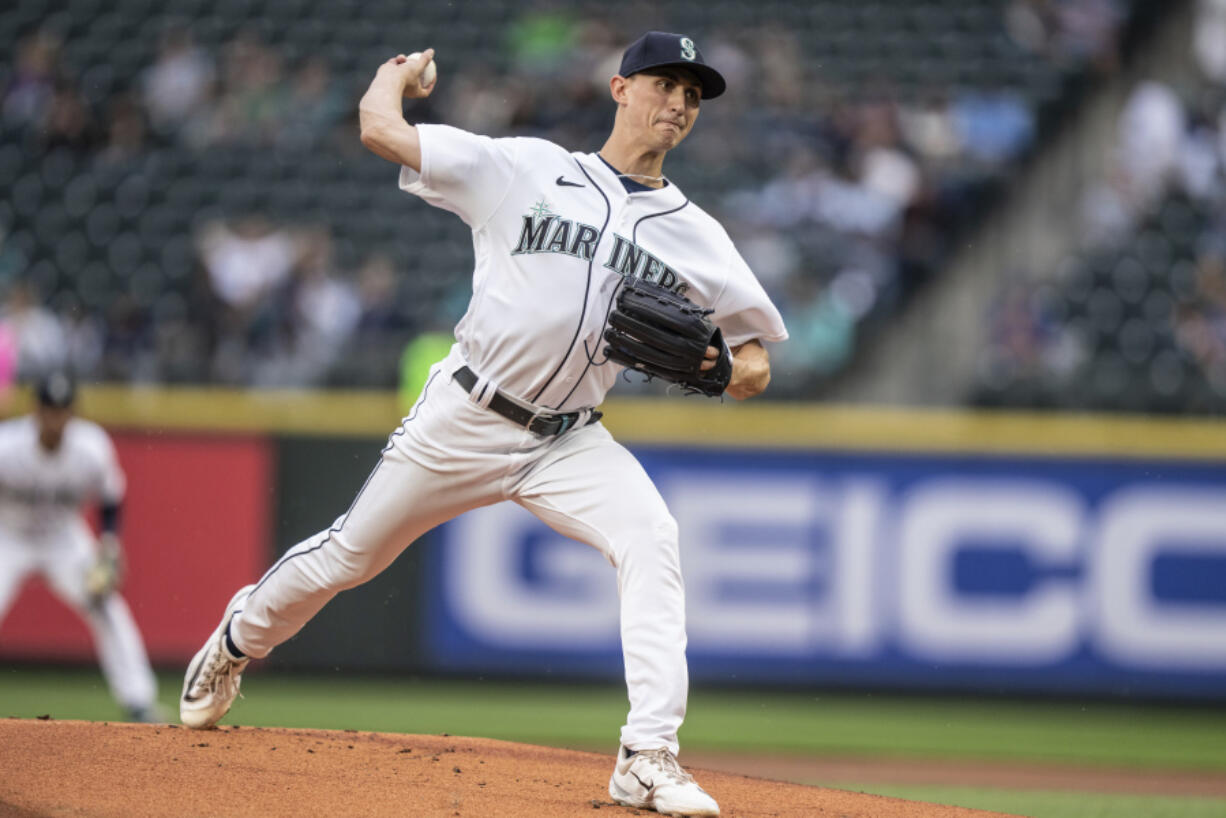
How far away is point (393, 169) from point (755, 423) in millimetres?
4133

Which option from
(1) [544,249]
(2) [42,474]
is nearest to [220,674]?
(1) [544,249]

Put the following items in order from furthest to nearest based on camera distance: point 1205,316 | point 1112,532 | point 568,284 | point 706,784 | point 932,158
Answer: point 932,158
point 1205,316
point 1112,532
point 706,784
point 568,284

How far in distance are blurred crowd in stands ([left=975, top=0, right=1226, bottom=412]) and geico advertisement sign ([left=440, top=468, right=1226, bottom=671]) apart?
62cm

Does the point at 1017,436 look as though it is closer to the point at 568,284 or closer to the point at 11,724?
Result: the point at 568,284

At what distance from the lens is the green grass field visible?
7.82 meters

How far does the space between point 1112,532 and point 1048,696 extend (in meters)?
1.03

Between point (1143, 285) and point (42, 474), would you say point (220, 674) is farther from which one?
point (1143, 285)

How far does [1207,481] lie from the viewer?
882 cm

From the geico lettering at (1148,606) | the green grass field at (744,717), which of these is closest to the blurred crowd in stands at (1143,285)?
the geico lettering at (1148,606)

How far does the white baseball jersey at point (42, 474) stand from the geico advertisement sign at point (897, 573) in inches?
82.9

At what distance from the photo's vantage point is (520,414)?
4.22 metres

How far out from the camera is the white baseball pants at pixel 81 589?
24.1ft

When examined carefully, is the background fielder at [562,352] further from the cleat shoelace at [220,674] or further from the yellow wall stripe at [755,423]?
the yellow wall stripe at [755,423]

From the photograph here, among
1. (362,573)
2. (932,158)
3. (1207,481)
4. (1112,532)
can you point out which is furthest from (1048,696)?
(362,573)
